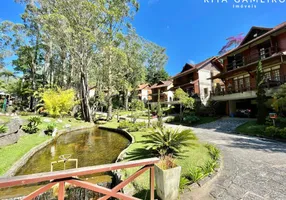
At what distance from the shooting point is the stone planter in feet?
11.7

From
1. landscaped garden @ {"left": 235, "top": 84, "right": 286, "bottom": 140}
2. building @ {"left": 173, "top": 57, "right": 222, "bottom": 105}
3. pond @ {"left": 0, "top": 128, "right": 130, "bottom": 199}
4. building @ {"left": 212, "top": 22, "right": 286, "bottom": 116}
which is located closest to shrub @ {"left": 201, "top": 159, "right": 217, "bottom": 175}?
pond @ {"left": 0, "top": 128, "right": 130, "bottom": 199}

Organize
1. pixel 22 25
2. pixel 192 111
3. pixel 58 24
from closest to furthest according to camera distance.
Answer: pixel 58 24, pixel 192 111, pixel 22 25

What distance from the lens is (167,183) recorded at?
359 centimetres

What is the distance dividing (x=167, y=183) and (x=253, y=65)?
19425 mm

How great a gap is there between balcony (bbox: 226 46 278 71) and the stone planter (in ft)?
60.3

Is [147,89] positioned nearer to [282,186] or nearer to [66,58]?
[66,58]

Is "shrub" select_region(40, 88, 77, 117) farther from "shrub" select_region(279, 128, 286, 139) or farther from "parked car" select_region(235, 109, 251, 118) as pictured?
"parked car" select_region(235, 109, 251, 118)

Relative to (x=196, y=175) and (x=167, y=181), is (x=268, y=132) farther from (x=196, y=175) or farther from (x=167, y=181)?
(x=167, y=181)

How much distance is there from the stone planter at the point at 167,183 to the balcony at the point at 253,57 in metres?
18.4

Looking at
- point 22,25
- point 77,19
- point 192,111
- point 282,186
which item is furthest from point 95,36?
point 282,186

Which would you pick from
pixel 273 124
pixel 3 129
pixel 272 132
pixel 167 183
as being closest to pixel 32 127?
pixel 3 129

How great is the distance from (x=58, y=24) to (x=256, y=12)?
21.0 m

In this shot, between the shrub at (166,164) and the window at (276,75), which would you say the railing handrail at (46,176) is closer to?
the shrub at (166,164)

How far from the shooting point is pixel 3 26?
24406 mm
